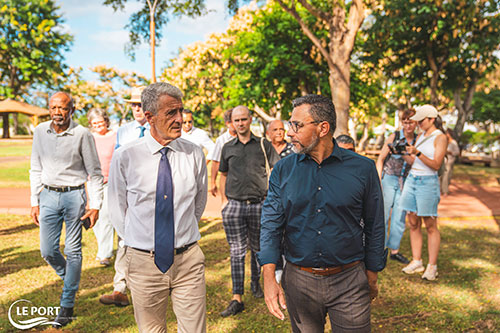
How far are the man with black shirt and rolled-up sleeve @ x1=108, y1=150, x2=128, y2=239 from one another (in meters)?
1.87

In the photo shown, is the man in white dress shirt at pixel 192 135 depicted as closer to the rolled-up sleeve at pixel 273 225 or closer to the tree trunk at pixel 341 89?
the rolled-up sleeve at pixel 273 225

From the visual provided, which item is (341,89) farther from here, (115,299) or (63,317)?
(63,317)

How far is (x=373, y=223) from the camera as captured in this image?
2.46 meters

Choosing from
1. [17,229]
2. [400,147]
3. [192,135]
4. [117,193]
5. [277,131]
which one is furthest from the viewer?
[17,229]

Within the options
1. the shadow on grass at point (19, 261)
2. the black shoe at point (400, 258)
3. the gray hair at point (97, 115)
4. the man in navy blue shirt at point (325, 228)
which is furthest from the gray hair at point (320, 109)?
the shadow on grass at point (19, 261)

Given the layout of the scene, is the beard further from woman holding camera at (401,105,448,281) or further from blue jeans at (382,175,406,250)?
blue jeans at (382,175,406,250)

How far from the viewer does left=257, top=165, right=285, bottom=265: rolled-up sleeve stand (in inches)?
97.0

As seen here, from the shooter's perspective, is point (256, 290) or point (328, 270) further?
point (256, 290)

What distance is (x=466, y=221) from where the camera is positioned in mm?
8961

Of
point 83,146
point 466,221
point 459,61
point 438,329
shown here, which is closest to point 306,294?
point 438,329

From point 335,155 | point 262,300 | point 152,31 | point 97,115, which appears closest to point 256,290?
point 262,300

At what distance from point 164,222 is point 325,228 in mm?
1041

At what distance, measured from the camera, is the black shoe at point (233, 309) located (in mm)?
4301

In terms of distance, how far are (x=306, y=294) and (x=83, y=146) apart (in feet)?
9.18
